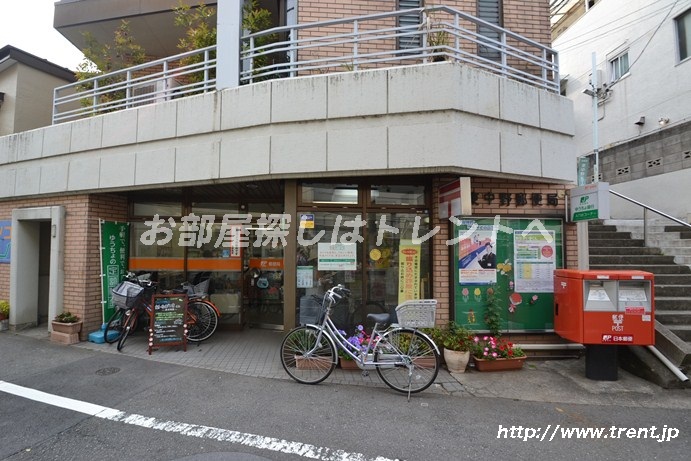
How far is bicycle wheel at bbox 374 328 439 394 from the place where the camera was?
189 inches

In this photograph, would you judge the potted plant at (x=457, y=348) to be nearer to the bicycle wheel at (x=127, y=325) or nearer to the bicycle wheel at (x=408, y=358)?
the bicycle wheel at (x=408, y=358)

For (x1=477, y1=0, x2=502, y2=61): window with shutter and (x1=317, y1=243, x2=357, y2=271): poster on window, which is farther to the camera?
(x1=477, y1=0, x2=502, y2=61): window with shutter

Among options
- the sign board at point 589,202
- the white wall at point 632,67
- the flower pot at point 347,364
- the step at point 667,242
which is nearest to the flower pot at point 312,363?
the flower pot at point 347,364

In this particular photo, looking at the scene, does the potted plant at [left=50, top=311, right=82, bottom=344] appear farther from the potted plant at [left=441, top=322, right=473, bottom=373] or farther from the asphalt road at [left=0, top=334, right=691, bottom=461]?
the potted plant at [left=441, top=322, right=473, bottom=373]

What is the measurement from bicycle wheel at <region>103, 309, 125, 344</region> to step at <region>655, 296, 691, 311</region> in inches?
388

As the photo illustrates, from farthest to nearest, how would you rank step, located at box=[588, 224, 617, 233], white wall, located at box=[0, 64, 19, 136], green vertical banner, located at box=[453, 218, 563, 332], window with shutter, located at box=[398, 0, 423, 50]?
white wall, located at box=[0, 64, 19, 136] < step, located at box=[588, 224, 617, 233] < window with shutter, located at box=[398, 0, 423, 50] < green vertical banner, located at box=[453, 218, 563, 332]

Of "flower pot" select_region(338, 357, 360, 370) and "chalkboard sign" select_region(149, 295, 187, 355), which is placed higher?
"chalkboard sign" select_region(149, 295, 187, 355)

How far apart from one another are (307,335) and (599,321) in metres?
4.15

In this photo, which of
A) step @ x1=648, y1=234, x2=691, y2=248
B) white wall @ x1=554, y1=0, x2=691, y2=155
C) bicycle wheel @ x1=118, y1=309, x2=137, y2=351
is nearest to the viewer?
bicycle wheel @ x1=118, y1=309, x2=137, y2=351

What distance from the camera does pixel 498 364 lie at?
564 cm

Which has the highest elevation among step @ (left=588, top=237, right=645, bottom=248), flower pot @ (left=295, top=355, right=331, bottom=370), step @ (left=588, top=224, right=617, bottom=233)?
step @ (left=588, top=224, right=617, bottom=233)

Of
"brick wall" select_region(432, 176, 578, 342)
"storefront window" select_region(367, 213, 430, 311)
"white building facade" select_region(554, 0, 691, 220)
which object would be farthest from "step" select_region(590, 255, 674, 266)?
"storefront window" select_region(367, 213, 430, 311)

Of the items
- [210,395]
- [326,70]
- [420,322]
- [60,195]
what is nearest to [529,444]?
[420,322]

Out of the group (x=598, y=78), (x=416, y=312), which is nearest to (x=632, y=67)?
(x=598, y=78)
